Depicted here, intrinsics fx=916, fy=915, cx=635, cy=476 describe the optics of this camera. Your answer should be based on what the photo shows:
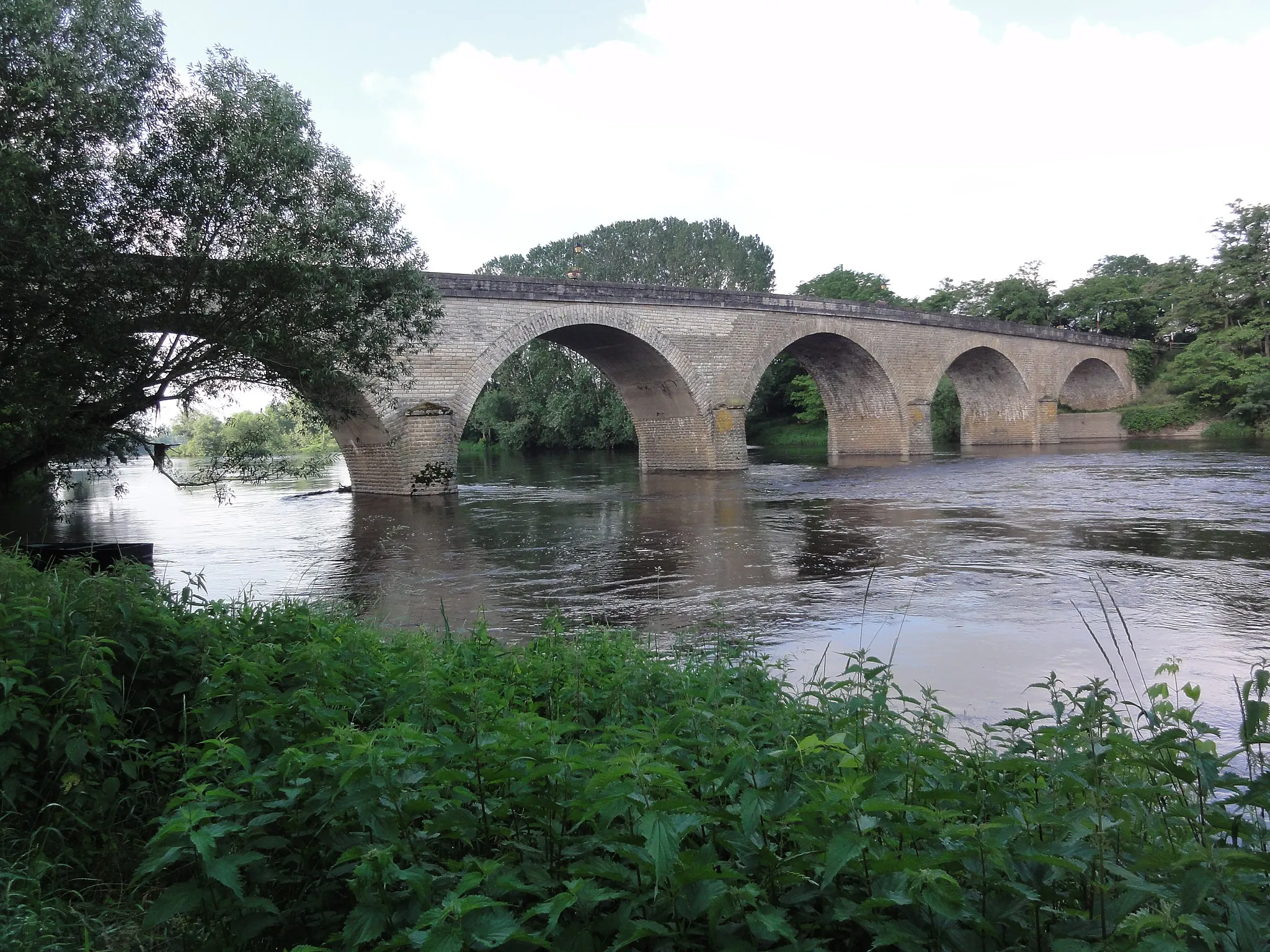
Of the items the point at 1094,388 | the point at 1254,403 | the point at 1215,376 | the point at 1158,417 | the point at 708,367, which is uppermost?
the point at 708,367

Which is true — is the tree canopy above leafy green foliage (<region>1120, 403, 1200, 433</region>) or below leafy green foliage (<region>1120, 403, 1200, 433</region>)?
above

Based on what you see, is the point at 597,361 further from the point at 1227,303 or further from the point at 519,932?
the point at 1227,303

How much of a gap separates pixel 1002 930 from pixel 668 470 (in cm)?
2604

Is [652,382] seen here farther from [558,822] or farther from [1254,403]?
[1254,403]

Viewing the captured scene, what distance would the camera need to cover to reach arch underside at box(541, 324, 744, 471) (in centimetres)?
2514

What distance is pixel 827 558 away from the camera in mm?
10750

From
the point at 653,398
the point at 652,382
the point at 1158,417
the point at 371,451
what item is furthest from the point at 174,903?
the point at 1158,417

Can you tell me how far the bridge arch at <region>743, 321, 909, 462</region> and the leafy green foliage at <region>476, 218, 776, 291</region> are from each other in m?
26.6

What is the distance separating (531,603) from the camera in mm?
8383

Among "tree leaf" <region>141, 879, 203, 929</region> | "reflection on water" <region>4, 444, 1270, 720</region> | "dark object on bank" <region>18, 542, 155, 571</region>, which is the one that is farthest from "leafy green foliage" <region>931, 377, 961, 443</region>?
"tree leaf" <region>141, 879, 203, 929</region>

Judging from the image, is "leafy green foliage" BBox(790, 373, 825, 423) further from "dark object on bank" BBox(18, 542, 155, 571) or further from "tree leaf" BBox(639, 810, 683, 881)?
"tree leaf" BBox(639, 810, 683, 881)

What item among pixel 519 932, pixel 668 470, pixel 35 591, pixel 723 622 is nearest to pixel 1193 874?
pixel 519 932

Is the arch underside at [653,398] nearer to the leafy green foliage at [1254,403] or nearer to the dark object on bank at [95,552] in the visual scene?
the dark object on bank at [95,552]

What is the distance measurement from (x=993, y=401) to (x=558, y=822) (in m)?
41.8
